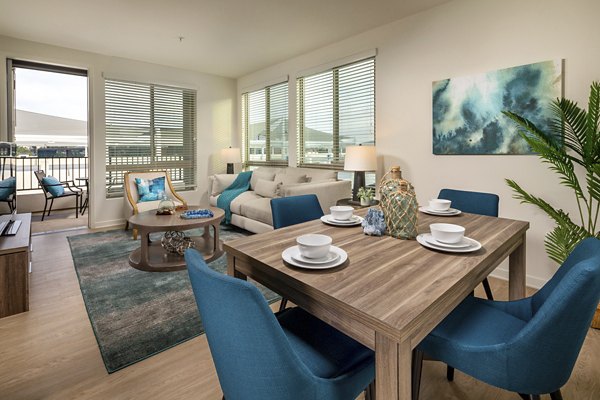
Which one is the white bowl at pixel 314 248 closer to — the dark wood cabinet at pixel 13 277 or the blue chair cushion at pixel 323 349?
the blue chair cushion at pixel 323 349

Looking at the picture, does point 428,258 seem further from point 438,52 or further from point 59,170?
point 59,170

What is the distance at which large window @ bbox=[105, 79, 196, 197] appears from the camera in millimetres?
5008

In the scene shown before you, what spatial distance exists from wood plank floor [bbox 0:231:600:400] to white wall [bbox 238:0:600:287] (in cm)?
114

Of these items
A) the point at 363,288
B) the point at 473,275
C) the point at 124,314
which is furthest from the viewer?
the point at 124,314

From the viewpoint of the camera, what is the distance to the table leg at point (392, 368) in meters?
0.76

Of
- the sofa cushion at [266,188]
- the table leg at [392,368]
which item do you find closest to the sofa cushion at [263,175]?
the sofa cushion at [266,188]

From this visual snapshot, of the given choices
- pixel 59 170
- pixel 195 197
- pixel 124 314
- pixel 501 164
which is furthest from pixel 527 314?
pixel 59 170

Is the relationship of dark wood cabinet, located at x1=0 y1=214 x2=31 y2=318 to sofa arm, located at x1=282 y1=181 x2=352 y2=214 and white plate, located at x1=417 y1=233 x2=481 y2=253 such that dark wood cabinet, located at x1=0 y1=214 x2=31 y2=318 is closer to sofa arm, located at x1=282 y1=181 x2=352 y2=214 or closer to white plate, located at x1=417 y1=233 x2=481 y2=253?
sofa arm, located at x1=282 y1=181 x2=352 y2=214

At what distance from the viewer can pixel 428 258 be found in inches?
45.6

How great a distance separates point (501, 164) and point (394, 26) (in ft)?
6.23

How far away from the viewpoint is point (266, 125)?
18.5 ft

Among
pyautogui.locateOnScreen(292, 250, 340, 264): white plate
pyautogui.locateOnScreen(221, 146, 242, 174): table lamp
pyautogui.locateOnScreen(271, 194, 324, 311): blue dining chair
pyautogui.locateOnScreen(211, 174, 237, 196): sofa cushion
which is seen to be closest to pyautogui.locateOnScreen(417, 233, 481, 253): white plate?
pyautogui.locateOnScreen(292, 250, 340, 264): white plate

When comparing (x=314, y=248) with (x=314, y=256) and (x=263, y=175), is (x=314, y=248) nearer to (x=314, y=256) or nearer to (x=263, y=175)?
(x=314, y=256)

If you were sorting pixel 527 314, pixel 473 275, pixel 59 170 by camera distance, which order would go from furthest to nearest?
pixel 59 170
pixel 527 314
pixel 473 275
